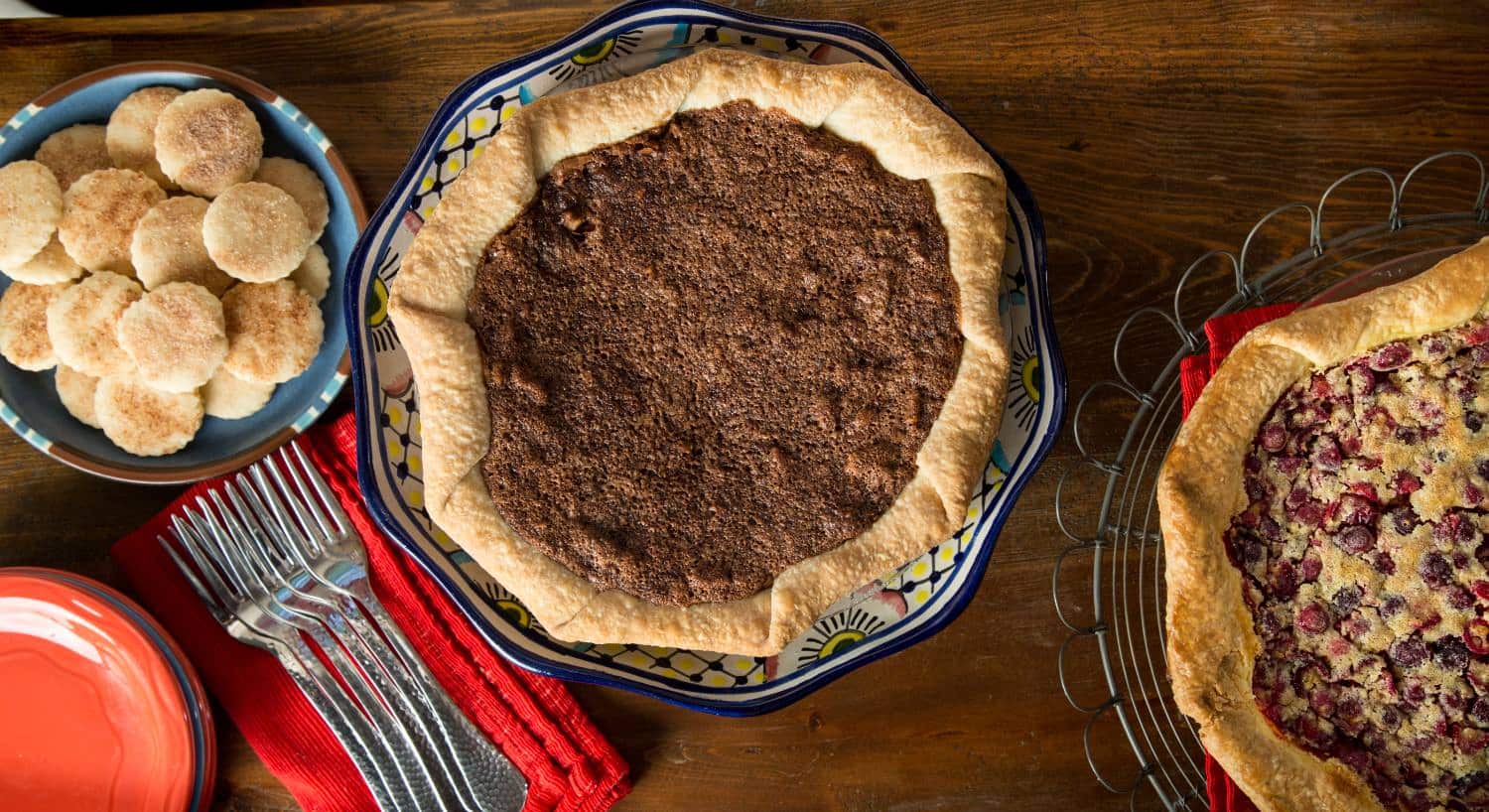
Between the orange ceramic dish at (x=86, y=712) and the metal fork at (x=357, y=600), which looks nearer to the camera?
the orange ceramic dish at (x=86, y=712)

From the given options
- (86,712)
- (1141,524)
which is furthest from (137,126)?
(1141,524)

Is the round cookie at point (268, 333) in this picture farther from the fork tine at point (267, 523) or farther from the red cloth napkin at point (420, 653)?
the fork tine at point (267, 523)

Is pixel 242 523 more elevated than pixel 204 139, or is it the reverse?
pixel 204 139

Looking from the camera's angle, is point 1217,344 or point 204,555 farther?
point 204,555

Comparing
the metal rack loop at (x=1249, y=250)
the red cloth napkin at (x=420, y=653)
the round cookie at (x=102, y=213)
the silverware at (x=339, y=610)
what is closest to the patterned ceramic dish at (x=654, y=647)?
the red cloth napkin at (x=420, y=653)

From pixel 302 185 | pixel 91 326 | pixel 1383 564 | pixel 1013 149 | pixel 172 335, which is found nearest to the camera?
pixel 1383 564

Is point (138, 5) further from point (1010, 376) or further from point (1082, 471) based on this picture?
point (1082, 471)

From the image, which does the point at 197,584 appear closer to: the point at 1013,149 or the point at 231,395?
the point at 231,395

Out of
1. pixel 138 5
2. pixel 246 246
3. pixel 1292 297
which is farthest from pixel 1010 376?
pixel 138 5
